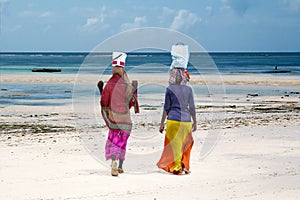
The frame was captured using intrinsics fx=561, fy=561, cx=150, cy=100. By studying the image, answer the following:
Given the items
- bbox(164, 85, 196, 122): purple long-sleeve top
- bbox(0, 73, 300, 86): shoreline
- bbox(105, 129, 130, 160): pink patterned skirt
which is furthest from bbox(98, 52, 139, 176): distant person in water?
bbox(0, 73, 300, 86): shoreline

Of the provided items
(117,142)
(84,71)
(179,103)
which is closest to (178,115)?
(179,103)

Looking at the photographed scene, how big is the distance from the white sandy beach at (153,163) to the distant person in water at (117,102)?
1.94ft

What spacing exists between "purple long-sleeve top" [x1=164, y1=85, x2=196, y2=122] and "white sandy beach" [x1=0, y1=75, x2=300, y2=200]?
985 mm

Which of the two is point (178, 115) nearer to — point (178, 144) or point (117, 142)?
point (178, 144)

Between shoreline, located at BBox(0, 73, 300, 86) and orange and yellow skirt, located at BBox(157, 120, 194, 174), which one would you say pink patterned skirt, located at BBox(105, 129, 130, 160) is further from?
shoreline, located at BBox(0, 73, 300, 86)

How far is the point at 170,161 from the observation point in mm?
9344

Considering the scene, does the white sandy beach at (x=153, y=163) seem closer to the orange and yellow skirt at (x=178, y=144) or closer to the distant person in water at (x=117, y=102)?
the orange and yellow skirt at (x=178, y=144)

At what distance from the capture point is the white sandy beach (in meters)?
8.02

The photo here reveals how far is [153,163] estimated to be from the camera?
34.0 ft

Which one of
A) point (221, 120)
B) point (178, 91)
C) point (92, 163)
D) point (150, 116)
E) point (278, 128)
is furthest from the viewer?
point (150, 116)

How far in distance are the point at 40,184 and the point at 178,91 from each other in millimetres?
2600

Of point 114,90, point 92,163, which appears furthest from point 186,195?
point 92,163

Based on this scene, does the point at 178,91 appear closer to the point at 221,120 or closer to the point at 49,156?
the point at 49,156

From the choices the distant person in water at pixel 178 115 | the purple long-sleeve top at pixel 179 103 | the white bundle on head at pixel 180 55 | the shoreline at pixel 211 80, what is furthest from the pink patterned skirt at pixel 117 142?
the shoreline at pixel 211 80
